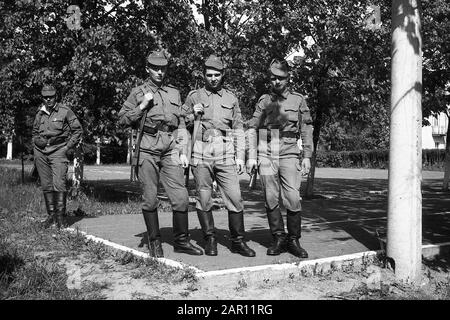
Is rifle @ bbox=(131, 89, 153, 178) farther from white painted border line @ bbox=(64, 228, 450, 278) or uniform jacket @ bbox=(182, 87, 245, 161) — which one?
white painted border line @ bbox=(64, 228, 450, 278)

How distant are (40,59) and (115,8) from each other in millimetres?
2060

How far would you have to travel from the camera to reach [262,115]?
19.9 feet

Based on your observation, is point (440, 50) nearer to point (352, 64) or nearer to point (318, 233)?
point (352, 64)

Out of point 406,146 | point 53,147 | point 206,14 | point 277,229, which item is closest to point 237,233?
point 277,229

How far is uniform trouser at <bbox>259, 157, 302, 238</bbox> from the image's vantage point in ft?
19.1

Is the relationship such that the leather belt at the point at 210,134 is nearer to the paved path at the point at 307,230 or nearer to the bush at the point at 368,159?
the paved path at the point at 307,230

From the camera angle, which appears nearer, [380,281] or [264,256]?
[380,281]

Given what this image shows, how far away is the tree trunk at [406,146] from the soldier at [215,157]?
1597 mm

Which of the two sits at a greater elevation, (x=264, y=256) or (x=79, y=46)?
(x=79, y=46)

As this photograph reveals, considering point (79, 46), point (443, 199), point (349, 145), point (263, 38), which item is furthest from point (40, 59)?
point (349, 145)

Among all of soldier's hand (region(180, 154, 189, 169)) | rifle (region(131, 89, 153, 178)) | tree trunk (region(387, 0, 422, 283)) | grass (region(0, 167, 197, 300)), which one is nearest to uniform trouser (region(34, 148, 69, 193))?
grass (region(0, 167, 197, 300))

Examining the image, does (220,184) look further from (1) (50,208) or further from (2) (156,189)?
(1) (50,208)

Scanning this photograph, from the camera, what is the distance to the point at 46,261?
5629 mm

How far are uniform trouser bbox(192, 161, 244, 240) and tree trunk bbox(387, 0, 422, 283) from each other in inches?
64.5
